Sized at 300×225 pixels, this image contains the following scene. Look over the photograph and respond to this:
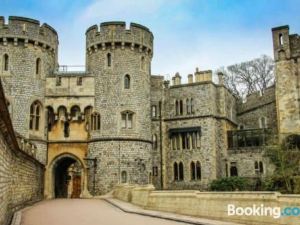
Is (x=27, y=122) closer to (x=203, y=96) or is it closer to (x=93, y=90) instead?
(x=93, y=90)

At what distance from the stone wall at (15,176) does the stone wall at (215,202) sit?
565 centimetres

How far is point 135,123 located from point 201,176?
305 inches

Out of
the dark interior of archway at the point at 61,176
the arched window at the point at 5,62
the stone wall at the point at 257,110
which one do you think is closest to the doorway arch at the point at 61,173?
the dark interior of archway at the point at 61,176

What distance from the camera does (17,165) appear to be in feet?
61.8

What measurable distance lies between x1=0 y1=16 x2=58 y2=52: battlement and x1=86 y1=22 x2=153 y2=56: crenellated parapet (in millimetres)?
3442

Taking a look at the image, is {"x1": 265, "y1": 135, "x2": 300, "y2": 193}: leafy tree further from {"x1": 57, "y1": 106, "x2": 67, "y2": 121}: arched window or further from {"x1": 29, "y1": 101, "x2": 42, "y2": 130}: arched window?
{"x1": 29, "y1": 101, "x2": 42, "y2": 130}: arched window

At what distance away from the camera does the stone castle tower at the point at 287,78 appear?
35156 mm

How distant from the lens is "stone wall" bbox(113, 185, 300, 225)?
12.4 m

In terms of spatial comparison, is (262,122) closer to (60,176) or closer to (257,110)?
(257,110)

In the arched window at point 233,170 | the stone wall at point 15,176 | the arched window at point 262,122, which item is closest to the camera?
the stone wall at point 15,176

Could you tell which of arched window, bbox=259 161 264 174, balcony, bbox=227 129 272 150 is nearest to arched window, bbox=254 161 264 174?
arched window, bbox=259 161 264 174

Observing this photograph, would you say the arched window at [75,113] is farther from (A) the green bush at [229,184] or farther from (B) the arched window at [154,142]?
(A) the green bush at [229,184]

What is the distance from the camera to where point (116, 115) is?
30781 millimetres

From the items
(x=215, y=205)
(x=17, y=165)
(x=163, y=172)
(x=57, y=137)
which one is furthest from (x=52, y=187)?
(x=215, y=205)
